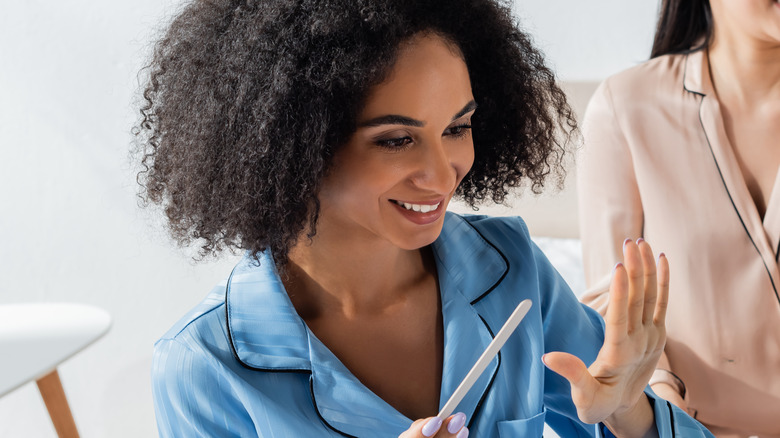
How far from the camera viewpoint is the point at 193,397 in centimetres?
80

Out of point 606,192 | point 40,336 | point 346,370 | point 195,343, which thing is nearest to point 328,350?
point 346,370

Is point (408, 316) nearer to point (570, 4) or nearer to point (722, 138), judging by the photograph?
point (722, 138)

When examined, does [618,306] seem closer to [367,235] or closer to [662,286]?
[662,286]

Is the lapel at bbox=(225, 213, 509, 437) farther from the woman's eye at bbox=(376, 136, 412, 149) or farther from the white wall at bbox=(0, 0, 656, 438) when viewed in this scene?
the white wall at bbox=(0, 0, 656, 438)

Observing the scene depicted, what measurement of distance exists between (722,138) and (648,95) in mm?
137

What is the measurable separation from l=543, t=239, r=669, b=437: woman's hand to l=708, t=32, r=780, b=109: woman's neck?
0.59 m

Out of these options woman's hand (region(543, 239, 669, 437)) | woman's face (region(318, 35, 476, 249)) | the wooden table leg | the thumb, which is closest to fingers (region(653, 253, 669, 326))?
woman's hand (region(543, 239, 669, 437))

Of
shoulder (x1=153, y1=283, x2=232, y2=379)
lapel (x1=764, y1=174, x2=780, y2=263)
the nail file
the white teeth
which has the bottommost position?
lapel (x1=764, y1=174, x2=780, y2=263)

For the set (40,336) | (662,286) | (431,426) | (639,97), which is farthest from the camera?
(40,336)

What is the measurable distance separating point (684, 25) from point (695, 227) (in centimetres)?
35

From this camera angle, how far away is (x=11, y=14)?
8.45 feet

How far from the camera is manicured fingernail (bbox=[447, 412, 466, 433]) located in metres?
0.70

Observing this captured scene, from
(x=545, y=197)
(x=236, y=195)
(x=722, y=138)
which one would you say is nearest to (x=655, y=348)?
(x=236, y=195)

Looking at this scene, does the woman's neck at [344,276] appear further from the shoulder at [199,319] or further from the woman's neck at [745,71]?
the woman's neck at [745,71]
